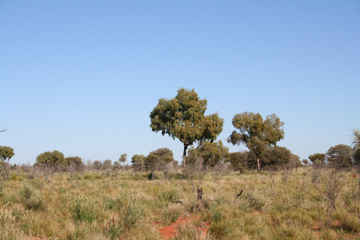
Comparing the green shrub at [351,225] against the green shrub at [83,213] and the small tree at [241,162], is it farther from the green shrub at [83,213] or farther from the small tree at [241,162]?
the small tree at [241,162]

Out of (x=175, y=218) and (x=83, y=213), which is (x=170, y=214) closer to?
(x=175, y=218)

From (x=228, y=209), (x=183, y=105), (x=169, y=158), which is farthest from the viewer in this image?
(x=169, y=158)

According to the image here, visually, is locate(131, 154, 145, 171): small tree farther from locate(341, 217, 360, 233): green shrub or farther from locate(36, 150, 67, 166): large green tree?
locate(341, 217, 360, 233): green shrub

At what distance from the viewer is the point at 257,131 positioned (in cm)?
3738

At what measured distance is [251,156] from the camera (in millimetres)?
48406

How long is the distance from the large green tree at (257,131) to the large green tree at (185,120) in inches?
437

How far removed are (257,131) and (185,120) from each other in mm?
14868

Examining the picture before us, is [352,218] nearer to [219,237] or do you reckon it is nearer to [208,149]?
[219,237]

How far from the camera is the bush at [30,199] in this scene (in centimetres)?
1120

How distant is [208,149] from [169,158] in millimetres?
20625

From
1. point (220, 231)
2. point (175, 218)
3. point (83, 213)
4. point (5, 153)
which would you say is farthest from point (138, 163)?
point (5, 153)

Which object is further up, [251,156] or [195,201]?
[251,156]

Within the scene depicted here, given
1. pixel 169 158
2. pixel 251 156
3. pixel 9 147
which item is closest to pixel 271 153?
pixel 251 156

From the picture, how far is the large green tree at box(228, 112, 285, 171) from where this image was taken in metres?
37.2
